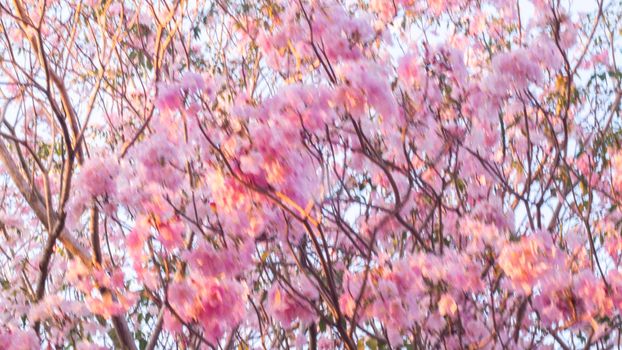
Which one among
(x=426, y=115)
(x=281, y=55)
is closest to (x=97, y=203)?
(x=281, y=55)

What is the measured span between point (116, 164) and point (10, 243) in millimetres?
3226

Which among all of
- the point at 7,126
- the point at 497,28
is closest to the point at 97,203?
the point at 7,126

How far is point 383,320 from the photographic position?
10.4 feet

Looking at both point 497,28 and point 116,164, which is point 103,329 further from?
point 497,28

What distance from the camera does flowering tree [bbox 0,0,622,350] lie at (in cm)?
280

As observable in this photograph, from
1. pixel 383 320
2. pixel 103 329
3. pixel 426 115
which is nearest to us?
pixel 383 320

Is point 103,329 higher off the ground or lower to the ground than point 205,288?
higher

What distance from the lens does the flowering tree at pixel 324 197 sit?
280 centimetres

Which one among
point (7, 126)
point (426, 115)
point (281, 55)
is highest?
point (7, 126)

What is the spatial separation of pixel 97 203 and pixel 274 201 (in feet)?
2.65

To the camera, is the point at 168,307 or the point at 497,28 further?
the point at 497,28

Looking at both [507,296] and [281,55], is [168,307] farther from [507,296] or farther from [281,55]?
[507,296]

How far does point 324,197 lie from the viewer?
3080mm

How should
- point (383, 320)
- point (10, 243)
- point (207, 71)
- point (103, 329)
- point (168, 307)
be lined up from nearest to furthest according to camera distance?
point (168, 307) < point (383, 320) < point (103, 329) < point (207, 71) < point (10, 243)
